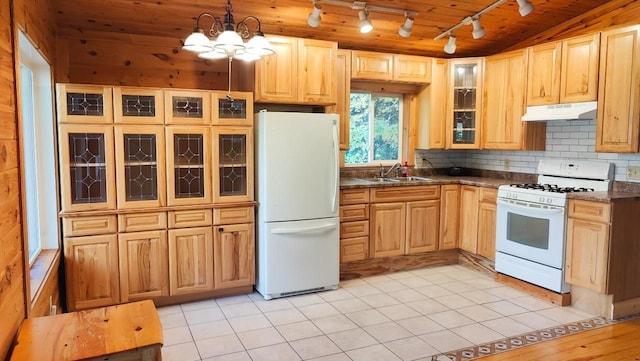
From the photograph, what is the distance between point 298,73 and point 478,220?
7.73 ft

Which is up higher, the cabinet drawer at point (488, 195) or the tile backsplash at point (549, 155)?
the tile backsplash at point (549, 155)

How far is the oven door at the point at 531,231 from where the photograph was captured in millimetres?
3664

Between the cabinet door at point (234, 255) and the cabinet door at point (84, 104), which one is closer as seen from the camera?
the cabinet door at point (84, 104)

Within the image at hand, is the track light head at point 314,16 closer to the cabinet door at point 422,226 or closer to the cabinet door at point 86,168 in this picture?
the cabinet door at point 86,168

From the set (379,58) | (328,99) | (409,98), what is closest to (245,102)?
(328,99)

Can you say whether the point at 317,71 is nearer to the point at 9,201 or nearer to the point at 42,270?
the point at 42,270

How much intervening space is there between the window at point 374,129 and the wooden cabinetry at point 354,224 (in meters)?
0.74

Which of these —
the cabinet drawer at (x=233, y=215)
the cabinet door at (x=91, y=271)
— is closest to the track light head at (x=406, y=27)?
the cabinet drawer at (x=233, y=215)

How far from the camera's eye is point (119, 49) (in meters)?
3.82

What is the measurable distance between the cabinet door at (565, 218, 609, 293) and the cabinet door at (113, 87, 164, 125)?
3.42m

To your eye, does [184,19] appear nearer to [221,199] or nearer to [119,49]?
[119,49]

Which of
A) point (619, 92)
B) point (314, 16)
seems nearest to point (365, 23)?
point (314, 16)

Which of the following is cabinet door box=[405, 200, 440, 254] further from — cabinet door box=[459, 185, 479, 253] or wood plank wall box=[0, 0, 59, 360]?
wood plank wall box=[0, 0, 59, 360]

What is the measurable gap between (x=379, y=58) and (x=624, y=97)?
219cm
